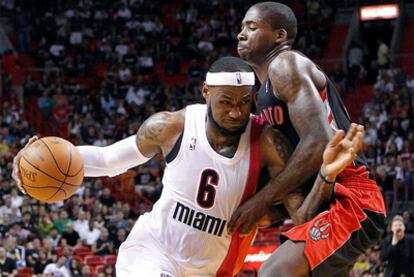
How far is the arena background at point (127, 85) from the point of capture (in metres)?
15.1

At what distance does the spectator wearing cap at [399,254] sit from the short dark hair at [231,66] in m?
6.15

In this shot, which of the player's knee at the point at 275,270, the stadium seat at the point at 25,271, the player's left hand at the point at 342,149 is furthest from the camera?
the stadium seat at the point at 25,271

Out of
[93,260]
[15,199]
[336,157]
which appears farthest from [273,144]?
[15,199]

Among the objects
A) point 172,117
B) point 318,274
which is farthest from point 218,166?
point 318,274

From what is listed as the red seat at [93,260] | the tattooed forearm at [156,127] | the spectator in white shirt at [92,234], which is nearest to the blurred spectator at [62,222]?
the spectator in white shirt at [92,234]

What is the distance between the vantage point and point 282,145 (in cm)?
542

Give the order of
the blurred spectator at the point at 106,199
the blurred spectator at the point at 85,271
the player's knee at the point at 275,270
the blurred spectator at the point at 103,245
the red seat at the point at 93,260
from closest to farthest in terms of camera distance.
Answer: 1. the player's knee at the point at 275,270
2. the blurred spectator at the point at 85,271
3. the red seat at the point at 93,260
4. the blurred spectator at the point at 103,245
5. the blurred spectator at the point at 106,199

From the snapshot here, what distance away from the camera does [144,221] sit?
5680 mm

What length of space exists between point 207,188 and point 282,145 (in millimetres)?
520

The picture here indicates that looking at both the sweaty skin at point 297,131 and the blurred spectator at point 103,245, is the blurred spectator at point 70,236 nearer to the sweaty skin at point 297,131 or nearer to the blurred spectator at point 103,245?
the blurred spectator at point 103,245

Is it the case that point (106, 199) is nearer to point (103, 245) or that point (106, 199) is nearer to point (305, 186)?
point (103, 245)

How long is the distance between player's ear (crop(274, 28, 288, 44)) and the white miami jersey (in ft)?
1.89

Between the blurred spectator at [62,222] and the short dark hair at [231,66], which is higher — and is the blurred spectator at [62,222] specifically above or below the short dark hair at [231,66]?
below

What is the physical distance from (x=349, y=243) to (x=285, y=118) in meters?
0.84
